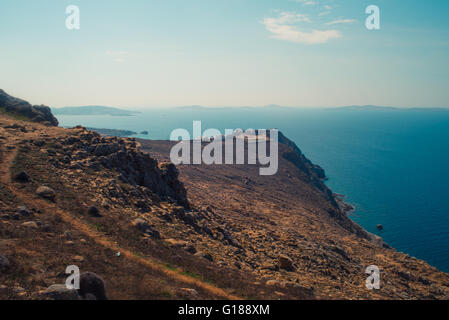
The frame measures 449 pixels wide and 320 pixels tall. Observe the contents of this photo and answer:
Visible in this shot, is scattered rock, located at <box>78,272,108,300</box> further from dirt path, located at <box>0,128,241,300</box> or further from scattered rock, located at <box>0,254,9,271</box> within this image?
scattered rock, located at <box>0,254,9,271</box>

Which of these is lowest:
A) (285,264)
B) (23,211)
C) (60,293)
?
(285,264)

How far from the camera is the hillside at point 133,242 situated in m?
12.6

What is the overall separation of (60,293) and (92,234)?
18.9ft

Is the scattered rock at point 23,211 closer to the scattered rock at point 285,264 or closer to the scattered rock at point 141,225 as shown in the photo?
the scattered rock at point 141,225

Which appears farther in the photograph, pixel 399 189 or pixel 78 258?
pixel 399 189

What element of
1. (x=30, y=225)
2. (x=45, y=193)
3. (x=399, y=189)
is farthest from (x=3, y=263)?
(x=399, y=189)

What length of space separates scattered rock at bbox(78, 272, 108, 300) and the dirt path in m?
3.40

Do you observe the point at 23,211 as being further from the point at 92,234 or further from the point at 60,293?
→ the point at 60,293

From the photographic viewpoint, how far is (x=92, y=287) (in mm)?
10398

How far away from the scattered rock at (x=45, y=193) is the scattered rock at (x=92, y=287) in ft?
31.0

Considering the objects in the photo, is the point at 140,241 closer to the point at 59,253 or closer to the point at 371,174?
the point at 59,253

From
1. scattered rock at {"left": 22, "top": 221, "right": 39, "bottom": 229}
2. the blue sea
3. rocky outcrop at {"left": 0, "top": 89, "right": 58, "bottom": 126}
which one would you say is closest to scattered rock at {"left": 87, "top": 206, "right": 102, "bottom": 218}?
scattered rock at {"left": 22, "top": 221, "right": 39, "bottom": 229}

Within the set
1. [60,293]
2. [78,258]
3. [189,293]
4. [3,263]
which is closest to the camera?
[60,293]

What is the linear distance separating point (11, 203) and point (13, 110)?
799 inches
